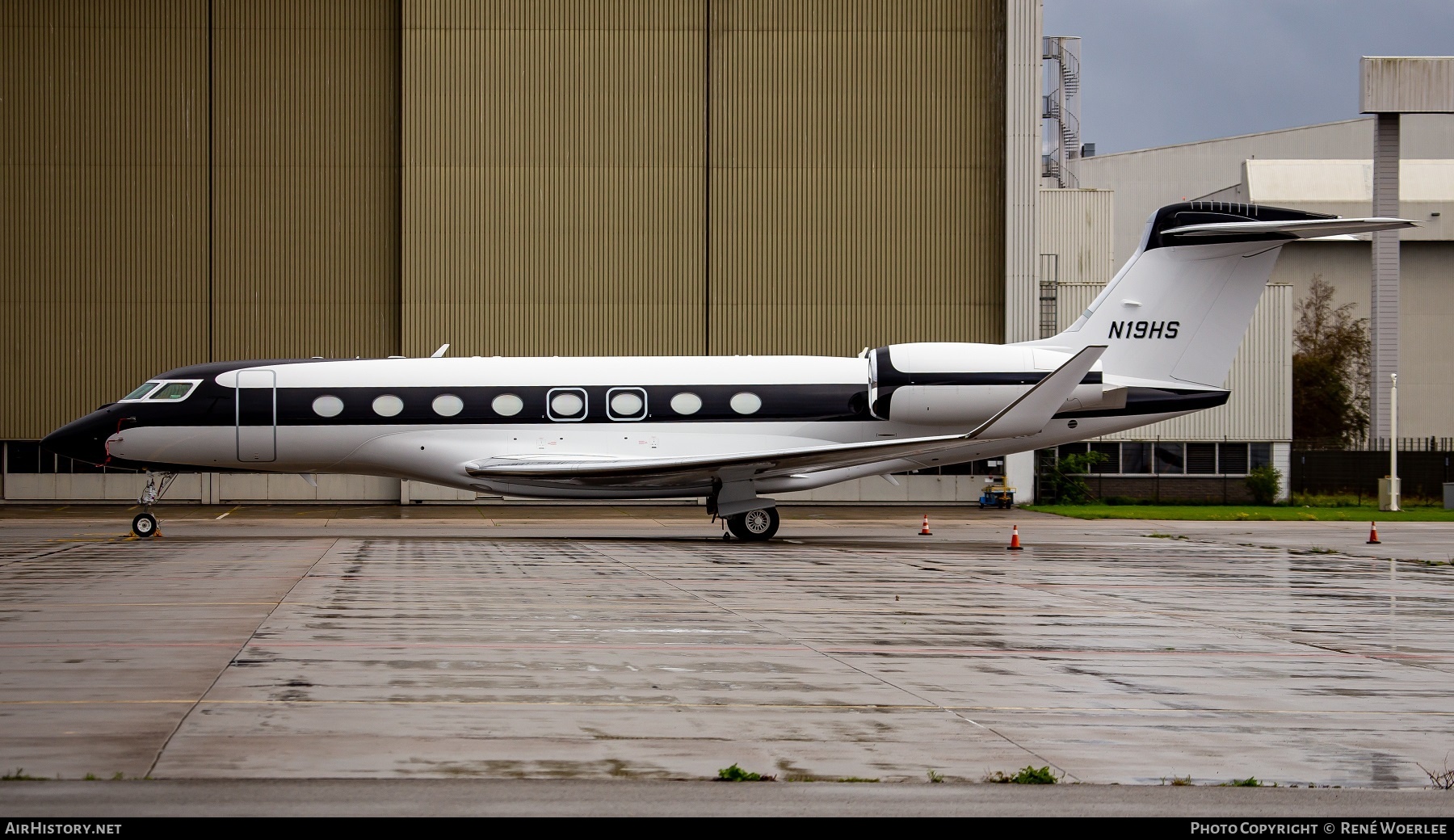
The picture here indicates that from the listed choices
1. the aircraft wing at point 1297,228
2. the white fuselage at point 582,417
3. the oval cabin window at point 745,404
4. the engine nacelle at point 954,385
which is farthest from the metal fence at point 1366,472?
the oval cabin window at point 745,404

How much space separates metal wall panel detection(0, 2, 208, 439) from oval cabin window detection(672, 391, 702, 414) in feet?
69.4

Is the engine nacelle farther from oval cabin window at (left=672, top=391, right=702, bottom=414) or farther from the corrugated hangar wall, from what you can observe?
the corrugated hangar wall

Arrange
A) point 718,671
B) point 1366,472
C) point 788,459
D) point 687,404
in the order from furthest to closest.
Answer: point 1366,472
point 687,404
point 788,459
point 718,671

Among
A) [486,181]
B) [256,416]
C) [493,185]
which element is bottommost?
[256,416]

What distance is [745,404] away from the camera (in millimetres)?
22562

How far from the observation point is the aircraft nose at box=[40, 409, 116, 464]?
2270cm

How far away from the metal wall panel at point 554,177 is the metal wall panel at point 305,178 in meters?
1.38

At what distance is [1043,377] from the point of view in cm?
2233

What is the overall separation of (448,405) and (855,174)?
1913 cm

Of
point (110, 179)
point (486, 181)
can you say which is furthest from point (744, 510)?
point (110, 179)

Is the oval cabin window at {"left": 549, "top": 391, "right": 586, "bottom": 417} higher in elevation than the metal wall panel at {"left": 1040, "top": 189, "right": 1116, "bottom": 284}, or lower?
lower

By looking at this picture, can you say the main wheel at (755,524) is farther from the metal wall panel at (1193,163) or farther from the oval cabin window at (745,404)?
the metal wall panel at (1193,163)

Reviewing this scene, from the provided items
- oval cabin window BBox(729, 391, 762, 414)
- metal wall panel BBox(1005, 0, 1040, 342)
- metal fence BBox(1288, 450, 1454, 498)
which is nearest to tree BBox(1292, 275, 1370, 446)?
metal fence BBox(1288, 450, 1454, 498)

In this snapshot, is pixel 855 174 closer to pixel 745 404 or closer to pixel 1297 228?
pixel 745 404
